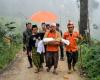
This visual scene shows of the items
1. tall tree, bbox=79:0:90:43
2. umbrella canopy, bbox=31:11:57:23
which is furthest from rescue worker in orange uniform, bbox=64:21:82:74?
tall tree, bbox=79:0:90:43

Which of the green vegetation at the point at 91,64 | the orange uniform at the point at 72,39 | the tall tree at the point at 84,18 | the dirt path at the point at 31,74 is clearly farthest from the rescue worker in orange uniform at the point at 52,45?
the tall tree at the point at 84,18

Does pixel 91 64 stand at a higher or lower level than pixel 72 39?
lower

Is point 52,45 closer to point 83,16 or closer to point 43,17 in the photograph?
point 43,17

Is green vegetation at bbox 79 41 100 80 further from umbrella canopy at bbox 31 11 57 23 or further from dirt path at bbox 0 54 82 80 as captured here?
umbrella canopy at bbox 31 11 57 23

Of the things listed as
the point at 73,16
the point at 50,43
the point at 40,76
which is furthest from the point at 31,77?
the point at 73,16

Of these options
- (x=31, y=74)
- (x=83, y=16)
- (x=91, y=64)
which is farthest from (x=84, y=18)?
(x=31, y=74)

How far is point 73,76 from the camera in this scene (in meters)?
15.3

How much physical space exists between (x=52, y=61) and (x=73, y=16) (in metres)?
78.8

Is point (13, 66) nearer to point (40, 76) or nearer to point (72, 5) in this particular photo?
point (40, 76)

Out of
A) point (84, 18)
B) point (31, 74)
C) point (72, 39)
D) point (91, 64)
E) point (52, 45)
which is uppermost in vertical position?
point (84, 18)

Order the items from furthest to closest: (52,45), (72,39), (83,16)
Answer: (83,16) → (72,39) → (52,45)

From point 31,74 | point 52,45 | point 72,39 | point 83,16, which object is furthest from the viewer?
point 83,16

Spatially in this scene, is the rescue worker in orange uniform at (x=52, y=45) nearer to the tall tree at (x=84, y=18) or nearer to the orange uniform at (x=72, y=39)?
the orange uniform at (x=72, y=39)

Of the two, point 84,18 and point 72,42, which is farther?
point 84,18
